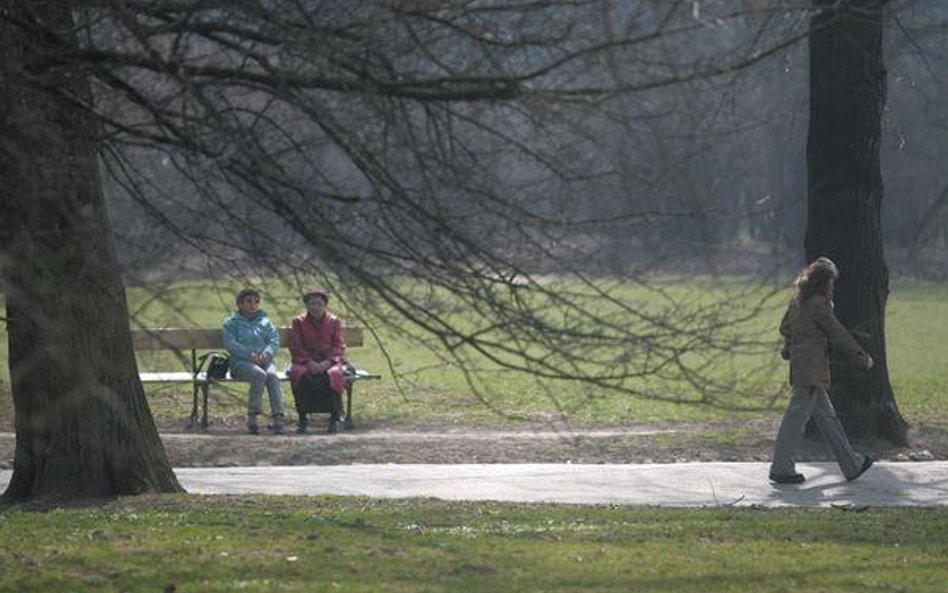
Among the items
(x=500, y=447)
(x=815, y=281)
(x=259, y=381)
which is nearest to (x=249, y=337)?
A: (x=259, y=381)

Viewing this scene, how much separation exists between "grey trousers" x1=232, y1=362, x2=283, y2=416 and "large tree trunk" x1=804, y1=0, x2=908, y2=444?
5.13 meters

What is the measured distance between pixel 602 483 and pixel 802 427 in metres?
1.52

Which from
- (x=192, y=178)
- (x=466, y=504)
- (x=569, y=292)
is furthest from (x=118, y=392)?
(x=569, y=292)

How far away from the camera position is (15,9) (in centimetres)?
741

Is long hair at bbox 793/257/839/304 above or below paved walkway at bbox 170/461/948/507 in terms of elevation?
above

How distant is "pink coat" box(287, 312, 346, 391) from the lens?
1814 centimetres

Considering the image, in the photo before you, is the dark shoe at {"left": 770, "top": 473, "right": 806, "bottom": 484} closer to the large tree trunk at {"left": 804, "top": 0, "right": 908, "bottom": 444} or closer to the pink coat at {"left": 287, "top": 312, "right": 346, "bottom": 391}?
the large tree trunk at {"left": 804, "top": 0, "right": 908, "bottom": 444}

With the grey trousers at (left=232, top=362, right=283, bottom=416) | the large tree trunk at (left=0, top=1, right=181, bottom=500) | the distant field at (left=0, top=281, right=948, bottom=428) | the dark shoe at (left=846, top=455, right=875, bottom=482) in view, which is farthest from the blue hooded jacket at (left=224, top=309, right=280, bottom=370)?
the dark shoe at (left=846, top=455, right=875, bottom=482)

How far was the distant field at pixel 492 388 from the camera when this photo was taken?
7.86 meters

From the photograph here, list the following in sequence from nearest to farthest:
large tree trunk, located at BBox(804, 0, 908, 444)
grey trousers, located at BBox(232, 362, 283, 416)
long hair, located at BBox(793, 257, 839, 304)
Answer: long hair, located at BBox(793, 257, 839, 304)
large tree trunk, located at BBox(804, 0, 908, 444)
grey trousers, located at BBox(232, 362, 283, 416)

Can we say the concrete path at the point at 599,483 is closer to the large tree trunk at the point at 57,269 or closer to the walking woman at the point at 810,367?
the walking woman at the point at 810,367

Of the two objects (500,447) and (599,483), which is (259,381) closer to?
(500,447)

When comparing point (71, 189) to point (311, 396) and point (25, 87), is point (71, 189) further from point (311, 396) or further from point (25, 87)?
point (311, 396)

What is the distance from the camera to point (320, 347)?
18344 mm
